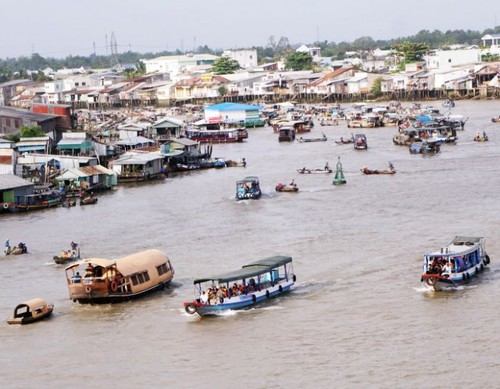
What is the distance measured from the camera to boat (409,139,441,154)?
1277 inches

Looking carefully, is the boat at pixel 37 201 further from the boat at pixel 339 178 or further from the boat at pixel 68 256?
the boat at pixel 339 178

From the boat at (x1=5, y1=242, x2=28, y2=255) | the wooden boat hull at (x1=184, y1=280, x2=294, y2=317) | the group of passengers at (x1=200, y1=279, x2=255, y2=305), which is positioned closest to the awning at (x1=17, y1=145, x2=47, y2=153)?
the boat at (x1=5, y1=242, x2=28, y2=255)

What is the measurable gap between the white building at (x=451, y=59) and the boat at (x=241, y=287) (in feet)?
153

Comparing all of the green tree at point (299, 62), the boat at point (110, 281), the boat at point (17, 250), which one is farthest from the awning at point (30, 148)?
the green tree at point (299, 62)

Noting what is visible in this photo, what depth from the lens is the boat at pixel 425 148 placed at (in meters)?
32.4

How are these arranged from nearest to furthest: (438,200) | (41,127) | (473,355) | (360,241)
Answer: (473,355) → (360,241) → (438,200) → (41,127)

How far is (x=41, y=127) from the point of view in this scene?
33375 mm

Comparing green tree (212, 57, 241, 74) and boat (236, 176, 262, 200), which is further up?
green tree (212, 57, 241, 74)

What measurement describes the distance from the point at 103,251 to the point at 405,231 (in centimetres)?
554

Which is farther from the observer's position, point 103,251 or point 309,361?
point 103,251

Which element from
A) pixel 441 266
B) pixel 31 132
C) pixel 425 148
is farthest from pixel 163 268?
pixel 425 148

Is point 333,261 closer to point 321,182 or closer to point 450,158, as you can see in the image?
point 321,182

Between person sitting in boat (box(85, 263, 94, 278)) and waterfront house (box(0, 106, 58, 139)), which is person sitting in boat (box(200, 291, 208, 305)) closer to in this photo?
person sitting in boat (box(85, 263, 94, 278))

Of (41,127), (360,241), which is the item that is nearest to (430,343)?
(360,241)
